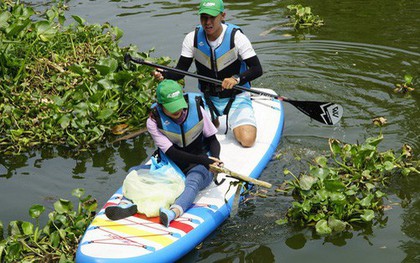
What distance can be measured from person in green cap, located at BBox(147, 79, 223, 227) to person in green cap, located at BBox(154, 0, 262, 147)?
812 mm

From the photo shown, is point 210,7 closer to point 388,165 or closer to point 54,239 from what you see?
point 388,165

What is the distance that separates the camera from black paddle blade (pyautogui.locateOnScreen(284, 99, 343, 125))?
6.93 m

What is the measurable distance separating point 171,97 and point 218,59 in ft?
4.80

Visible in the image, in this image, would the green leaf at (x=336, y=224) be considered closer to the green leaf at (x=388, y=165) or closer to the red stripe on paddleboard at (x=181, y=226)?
the green leaf at (x=388, y=165)

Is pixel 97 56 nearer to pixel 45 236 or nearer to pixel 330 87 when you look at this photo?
pixel 330 87

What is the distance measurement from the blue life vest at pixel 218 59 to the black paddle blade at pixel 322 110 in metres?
0.63

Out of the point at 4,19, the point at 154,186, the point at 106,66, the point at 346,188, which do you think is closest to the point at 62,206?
the point at 154,186

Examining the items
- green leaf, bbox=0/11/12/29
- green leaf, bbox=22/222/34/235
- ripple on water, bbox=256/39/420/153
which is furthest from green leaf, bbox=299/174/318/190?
green leaf, bbox=0/11/12/29

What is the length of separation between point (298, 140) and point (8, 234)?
307 centimetres

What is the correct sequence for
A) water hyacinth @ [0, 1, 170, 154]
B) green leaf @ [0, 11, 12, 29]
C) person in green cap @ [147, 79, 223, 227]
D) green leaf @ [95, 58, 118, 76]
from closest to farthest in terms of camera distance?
person in green cap @ [147, 79, 223, 227], water hyacinth @ [0, 1, 170, 154], green leaf @ [95, 58, 118, 76], green leaf @ [0, 11, 12, 29]

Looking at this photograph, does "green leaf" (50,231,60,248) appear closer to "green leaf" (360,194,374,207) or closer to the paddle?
the paddle

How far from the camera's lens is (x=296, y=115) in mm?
7805

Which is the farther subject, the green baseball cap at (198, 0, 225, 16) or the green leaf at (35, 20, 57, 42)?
the green leaf at (35, 20, 57, 42)

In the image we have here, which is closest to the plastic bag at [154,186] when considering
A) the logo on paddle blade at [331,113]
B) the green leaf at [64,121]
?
the green leaf at [64,121]
